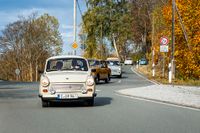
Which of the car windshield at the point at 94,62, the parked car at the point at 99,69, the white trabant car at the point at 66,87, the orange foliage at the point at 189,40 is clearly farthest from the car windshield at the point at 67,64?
the orange foliage at the point at 189,40

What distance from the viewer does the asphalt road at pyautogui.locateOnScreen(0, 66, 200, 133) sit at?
11109mm

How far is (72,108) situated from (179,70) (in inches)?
1016

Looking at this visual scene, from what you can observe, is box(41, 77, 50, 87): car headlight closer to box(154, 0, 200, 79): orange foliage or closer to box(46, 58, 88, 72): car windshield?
box(46, 58, 88, 72): car windshield

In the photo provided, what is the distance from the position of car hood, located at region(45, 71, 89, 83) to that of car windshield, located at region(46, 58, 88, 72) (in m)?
1.10

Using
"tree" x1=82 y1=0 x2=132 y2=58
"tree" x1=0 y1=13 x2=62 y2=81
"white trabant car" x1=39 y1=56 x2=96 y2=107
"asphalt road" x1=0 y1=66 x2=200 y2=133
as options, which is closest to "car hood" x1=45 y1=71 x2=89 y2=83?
"white trabant car" x1=39 y1=56 x2=96 y2=107

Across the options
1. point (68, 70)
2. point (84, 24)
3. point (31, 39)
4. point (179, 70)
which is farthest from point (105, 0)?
point (68, 70)

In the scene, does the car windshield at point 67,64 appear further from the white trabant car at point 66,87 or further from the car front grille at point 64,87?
Result: the car front grille at point 64,87

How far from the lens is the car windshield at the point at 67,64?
17509 mm

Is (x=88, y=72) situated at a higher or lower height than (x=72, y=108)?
higher

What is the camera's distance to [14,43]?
228ft

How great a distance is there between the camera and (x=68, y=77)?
15938mm

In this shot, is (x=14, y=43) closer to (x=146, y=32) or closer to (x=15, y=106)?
(x=146, y=32)

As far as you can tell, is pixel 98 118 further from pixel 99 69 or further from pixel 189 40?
pixel 189 40

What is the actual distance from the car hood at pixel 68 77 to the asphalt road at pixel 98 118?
0.95 m
